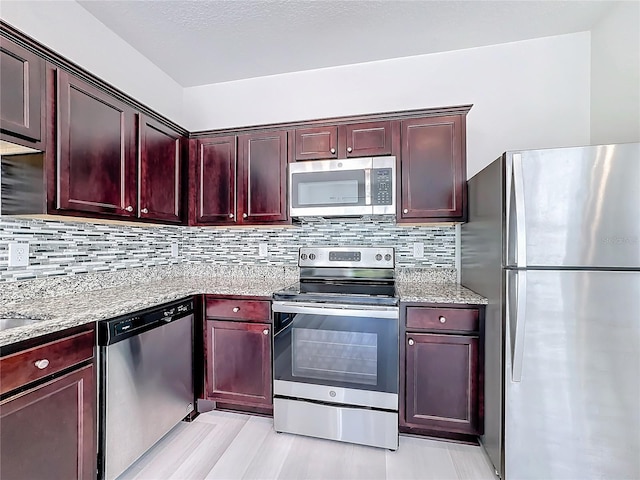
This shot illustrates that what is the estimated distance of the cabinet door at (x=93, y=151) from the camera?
1.59m

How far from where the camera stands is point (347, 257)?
2418 mm

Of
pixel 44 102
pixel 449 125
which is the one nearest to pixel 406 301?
pixel 449 125

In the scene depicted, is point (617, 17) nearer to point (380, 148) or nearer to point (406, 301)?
point (380, 148)

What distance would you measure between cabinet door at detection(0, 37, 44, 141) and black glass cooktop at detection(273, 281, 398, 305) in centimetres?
145

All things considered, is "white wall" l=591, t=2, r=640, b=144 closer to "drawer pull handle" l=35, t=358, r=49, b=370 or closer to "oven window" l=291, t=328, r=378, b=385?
"oven window" l=291, t=328, r=378, b=385

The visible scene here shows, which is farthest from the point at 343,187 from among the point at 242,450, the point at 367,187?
the point at 242,450

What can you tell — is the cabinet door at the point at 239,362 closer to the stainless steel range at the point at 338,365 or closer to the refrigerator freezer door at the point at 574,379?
the stainless steel range at the point at 338,365

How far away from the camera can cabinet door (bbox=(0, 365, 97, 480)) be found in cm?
113

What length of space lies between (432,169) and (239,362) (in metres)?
1.82

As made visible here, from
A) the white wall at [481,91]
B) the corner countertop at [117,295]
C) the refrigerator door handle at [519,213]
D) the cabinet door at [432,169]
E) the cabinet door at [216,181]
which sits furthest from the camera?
the cabinet door at [216,181]

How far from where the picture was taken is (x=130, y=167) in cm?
201

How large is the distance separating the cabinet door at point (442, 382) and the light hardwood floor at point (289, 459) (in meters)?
0.15

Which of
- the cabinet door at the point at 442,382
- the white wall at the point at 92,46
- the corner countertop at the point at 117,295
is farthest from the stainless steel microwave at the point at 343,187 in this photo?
the white wall at the point at 92,46

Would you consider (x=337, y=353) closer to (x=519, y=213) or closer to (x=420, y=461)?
(x=420, y=461)
